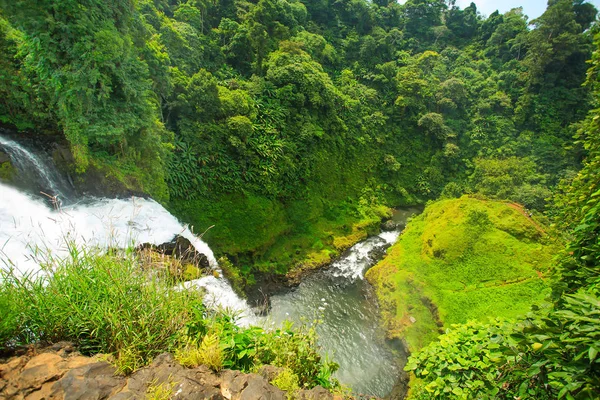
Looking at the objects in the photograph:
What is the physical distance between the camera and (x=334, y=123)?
22.0 m

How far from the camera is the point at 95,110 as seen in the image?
9.75m

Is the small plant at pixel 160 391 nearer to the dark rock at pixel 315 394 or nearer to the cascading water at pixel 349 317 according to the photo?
the dark rock at pixel 315 394

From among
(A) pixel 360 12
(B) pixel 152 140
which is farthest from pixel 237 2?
(B) pixel 152 140

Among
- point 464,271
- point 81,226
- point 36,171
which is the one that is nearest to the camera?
point 81,226

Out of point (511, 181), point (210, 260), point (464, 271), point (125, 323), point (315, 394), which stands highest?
point (125, 323)

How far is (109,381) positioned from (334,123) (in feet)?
69.1

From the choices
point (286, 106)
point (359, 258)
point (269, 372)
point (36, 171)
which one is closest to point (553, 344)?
point (269, 372)

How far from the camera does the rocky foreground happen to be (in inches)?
110

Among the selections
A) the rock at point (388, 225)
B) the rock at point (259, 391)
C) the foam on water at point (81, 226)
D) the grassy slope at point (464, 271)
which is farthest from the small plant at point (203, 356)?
the rock at point (388, 225)

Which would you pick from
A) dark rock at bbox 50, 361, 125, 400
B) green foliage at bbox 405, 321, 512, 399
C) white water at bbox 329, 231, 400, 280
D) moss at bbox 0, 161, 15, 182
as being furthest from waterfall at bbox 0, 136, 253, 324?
white water at bbox 329, 231, 400, 280

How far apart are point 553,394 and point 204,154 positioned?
15112 mm

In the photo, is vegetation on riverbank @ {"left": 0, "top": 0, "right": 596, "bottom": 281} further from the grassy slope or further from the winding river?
A: the grassy slope

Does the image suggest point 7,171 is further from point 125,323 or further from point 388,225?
point 388,225

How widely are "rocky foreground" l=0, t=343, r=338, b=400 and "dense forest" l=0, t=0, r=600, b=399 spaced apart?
98.2 inches
